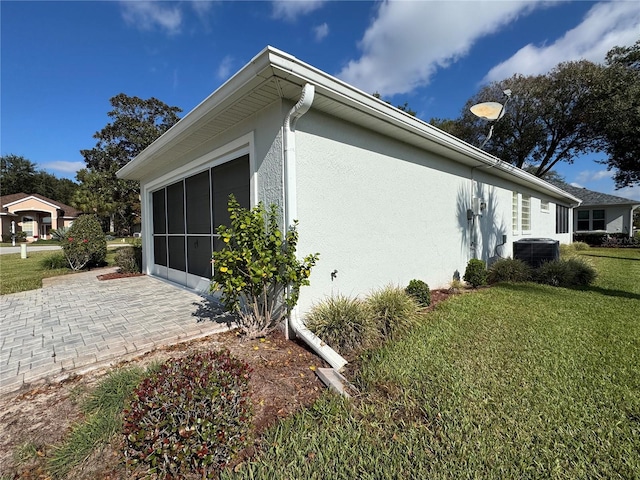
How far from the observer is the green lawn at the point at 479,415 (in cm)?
180

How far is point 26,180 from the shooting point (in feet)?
137

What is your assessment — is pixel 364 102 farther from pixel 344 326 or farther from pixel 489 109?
pixel 489 109

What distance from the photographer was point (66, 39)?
6441mm

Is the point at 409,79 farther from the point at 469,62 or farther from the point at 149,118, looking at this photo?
the point at 149,118

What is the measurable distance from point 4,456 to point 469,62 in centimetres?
1207

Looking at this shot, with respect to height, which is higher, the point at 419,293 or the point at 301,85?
the point at 301,85

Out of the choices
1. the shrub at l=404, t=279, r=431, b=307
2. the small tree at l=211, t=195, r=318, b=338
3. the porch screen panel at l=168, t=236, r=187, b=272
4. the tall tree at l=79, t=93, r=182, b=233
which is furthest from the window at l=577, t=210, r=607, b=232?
the tall tree at l=79, t=93, r=182, b=233

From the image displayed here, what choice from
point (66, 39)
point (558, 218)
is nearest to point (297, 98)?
point (66, 39)

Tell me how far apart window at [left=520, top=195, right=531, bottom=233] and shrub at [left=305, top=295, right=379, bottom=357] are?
10.4 metres

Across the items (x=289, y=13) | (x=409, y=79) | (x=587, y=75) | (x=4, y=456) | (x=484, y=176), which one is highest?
(x=587, y=75)

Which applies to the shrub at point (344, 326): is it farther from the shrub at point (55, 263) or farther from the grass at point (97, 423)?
the shrub at point (55, 263)

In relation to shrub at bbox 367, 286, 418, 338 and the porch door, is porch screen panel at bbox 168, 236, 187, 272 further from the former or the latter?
shrub at bbox 367, 286, 418, 338

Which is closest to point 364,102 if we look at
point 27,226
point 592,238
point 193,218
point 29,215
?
point 193,218

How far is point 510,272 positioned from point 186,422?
8.21 m
